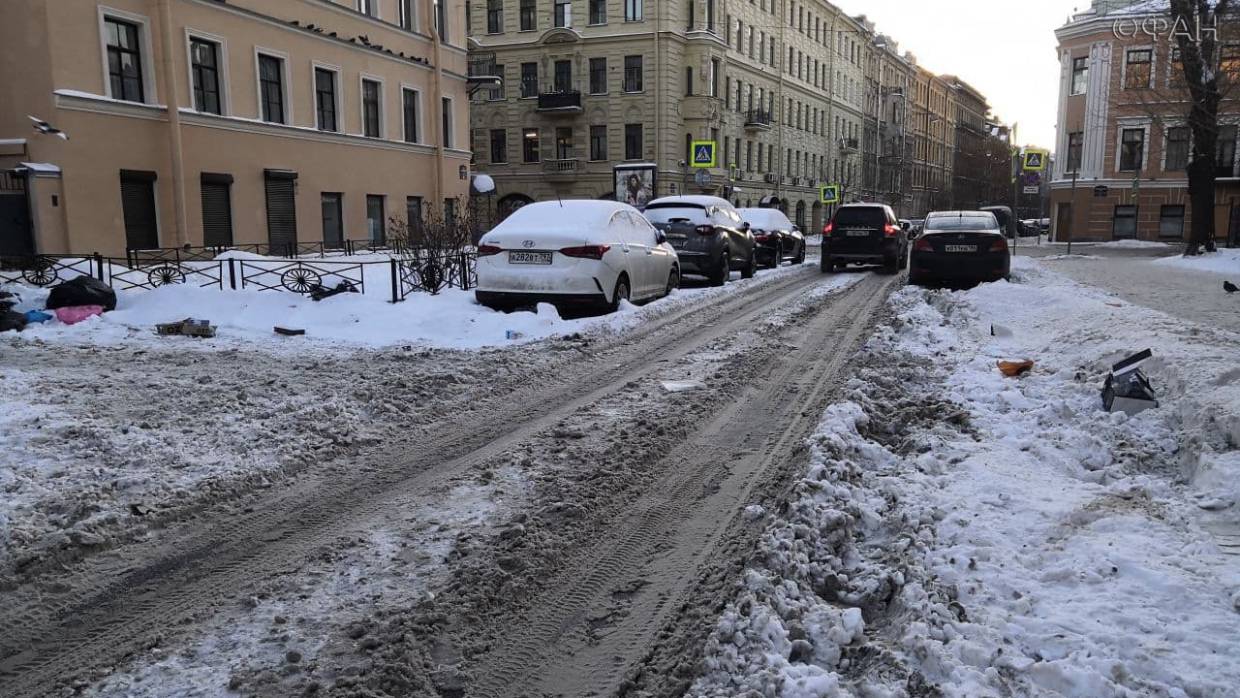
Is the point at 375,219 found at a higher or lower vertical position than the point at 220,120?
lower

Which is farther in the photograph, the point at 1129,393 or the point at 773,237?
the point at 773,237

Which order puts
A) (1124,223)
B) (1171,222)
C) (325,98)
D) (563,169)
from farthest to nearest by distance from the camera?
(563,169)
(1124,223)
(1171,222)
(325,98)

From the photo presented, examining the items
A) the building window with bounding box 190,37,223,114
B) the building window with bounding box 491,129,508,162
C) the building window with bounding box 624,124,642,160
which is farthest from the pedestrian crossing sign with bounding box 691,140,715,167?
the building window with bounding box 491,129,508,162

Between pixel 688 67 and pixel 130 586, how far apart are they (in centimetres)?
5040

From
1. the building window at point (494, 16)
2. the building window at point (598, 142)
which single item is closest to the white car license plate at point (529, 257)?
the building window at point (598, 142)

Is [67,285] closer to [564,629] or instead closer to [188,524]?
[188,524]

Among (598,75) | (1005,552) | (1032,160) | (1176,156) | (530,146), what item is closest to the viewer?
(1005,552)

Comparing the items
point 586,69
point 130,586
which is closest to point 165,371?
point 130,586

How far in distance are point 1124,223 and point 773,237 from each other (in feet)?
106

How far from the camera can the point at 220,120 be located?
23531mm

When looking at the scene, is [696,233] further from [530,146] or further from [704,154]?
[530,146]

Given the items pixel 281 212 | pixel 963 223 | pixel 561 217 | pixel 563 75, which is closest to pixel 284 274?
pixel 561 217

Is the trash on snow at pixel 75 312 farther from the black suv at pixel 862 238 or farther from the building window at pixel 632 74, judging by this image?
the building window at pixel 632 74

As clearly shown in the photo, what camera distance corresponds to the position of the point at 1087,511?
4.13 m
